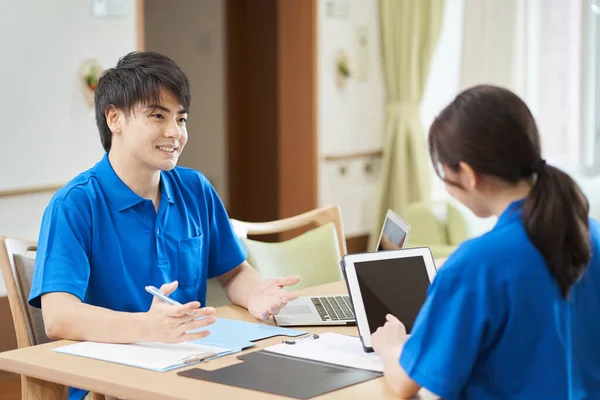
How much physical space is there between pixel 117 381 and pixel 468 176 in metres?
0.72

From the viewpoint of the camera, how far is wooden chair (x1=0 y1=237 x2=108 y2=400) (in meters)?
2.20

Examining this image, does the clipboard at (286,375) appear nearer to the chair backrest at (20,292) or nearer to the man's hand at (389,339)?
the man's hand at (389,339)

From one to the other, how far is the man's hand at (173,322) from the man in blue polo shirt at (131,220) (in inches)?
7.3

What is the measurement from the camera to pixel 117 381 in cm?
168

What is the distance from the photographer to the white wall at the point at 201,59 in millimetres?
6082

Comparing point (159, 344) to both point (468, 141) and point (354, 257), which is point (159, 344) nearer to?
point (354, 257)

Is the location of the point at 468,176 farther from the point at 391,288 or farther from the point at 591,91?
the point at 591,91

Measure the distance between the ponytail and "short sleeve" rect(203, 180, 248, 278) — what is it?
1161 millimetres

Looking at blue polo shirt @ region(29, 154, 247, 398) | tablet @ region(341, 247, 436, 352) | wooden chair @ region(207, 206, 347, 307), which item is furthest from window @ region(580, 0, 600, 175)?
tablet @ region(341, 247, 436, 352)

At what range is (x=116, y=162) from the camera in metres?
2.27

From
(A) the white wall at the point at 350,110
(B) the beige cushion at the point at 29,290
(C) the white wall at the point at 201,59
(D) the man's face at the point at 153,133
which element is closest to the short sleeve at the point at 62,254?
(B) the beige cushion at the point at 29,290

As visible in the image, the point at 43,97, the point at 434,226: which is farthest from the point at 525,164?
the point at 434,226

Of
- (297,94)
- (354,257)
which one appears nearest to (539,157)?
(354,257)

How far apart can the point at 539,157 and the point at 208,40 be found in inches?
192
